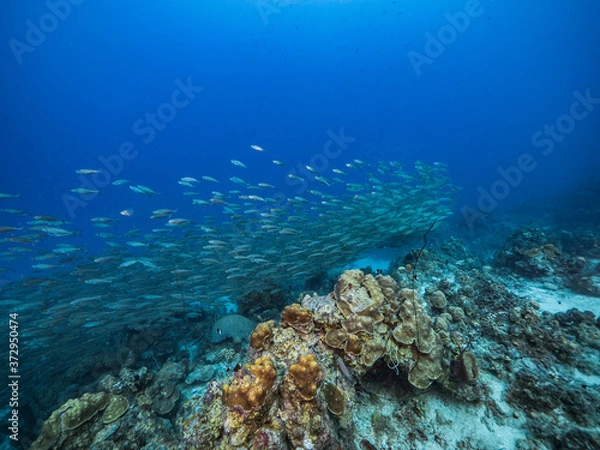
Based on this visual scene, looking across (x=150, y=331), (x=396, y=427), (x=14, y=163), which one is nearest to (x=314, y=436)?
(x=396, y=427)

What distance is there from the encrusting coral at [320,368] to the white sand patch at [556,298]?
4052mm

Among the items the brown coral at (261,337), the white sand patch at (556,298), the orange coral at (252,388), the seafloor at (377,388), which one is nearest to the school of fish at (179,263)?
the seafloor at (377,388)

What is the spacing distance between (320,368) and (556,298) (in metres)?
6.87

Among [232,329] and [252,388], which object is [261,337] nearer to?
[252,388]

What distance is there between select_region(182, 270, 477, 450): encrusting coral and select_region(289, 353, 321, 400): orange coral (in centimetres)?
1

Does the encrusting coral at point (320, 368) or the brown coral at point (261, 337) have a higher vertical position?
the brown coral at point (261, 337)

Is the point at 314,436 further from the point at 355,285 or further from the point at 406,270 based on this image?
the point at 406,270

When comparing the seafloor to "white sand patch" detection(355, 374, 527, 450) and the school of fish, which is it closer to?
"white sand patch" detection(355, 374, 527, 450)

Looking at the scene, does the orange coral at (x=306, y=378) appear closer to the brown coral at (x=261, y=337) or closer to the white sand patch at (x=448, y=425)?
the brown coral at (x=261, y=337)

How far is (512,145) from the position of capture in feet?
411

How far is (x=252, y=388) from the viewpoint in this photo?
2.35 meters

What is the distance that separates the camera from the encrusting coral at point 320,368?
234 centimetres

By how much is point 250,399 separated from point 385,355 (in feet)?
6.74

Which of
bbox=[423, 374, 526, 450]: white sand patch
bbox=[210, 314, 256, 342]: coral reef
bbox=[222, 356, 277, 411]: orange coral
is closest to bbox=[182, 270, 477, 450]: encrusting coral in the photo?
bbox=[222, 356, 277, 411]: orange coral
